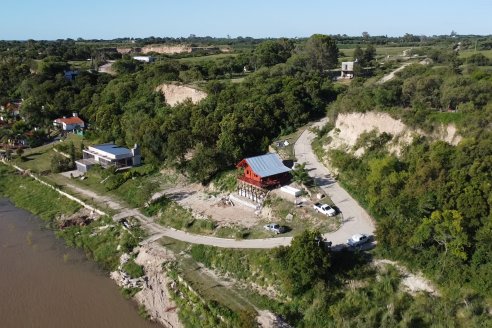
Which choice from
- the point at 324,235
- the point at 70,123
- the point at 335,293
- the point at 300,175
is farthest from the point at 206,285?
the point at 70,123

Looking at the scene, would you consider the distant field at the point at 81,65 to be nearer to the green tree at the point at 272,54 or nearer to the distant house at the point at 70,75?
the distant house at the point at 70,75

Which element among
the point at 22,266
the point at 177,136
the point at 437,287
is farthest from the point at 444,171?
the point at 22,266

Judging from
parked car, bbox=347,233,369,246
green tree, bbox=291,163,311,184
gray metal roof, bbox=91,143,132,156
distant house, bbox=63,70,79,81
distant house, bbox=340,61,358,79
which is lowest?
parked car, bbox=347,233,369,246

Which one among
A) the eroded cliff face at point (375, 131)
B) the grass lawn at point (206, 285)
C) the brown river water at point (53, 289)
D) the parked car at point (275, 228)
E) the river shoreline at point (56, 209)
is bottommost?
the brown river water at point (53, 289)

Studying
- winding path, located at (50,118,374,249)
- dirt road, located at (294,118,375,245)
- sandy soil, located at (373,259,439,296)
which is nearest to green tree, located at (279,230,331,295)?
winding path, located at (50,118,374,249)

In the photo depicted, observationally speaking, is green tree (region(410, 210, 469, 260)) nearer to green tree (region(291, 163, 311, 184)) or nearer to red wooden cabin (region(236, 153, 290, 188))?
green tree (region(291, 163, 311, 184))

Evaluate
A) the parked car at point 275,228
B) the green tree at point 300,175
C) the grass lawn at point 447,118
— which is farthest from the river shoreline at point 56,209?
the grass lawn at point 447,118

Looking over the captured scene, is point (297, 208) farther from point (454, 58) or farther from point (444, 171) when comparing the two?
point (454, 58)
